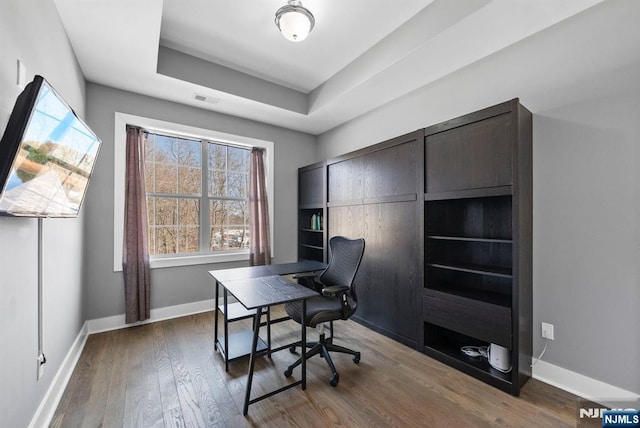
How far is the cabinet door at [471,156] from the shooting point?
2.01 m

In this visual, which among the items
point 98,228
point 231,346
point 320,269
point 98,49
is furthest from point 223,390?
point 98,49

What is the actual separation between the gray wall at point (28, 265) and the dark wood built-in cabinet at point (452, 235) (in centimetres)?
272

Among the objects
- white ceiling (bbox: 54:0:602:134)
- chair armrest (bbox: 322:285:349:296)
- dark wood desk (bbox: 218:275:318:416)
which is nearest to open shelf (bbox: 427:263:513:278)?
chair armrest (bbox: 322:285:349:296)

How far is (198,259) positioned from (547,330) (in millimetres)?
3739

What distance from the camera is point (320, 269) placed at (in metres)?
2.83

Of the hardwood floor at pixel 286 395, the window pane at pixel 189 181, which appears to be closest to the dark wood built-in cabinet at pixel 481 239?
the hardwood floor at pixel 286 395

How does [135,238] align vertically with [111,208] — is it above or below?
below

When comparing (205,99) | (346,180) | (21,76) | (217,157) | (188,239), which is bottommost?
(188,239)

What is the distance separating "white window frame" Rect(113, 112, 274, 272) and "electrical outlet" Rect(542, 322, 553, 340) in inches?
131

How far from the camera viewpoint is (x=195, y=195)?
3.66 m

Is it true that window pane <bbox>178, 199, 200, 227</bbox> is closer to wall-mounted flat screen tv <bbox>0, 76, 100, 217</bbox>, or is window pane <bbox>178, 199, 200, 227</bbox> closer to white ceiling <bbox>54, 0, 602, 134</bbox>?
white ceiling <bbox>54, 0, 602, 134</bbox>

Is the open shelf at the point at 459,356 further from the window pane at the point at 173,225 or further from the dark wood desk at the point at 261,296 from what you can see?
the window pane at the point at 173,225

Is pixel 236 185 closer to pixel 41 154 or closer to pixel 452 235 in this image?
pixel 41 154

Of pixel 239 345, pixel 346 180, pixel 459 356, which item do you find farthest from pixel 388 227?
pixel 239 345
